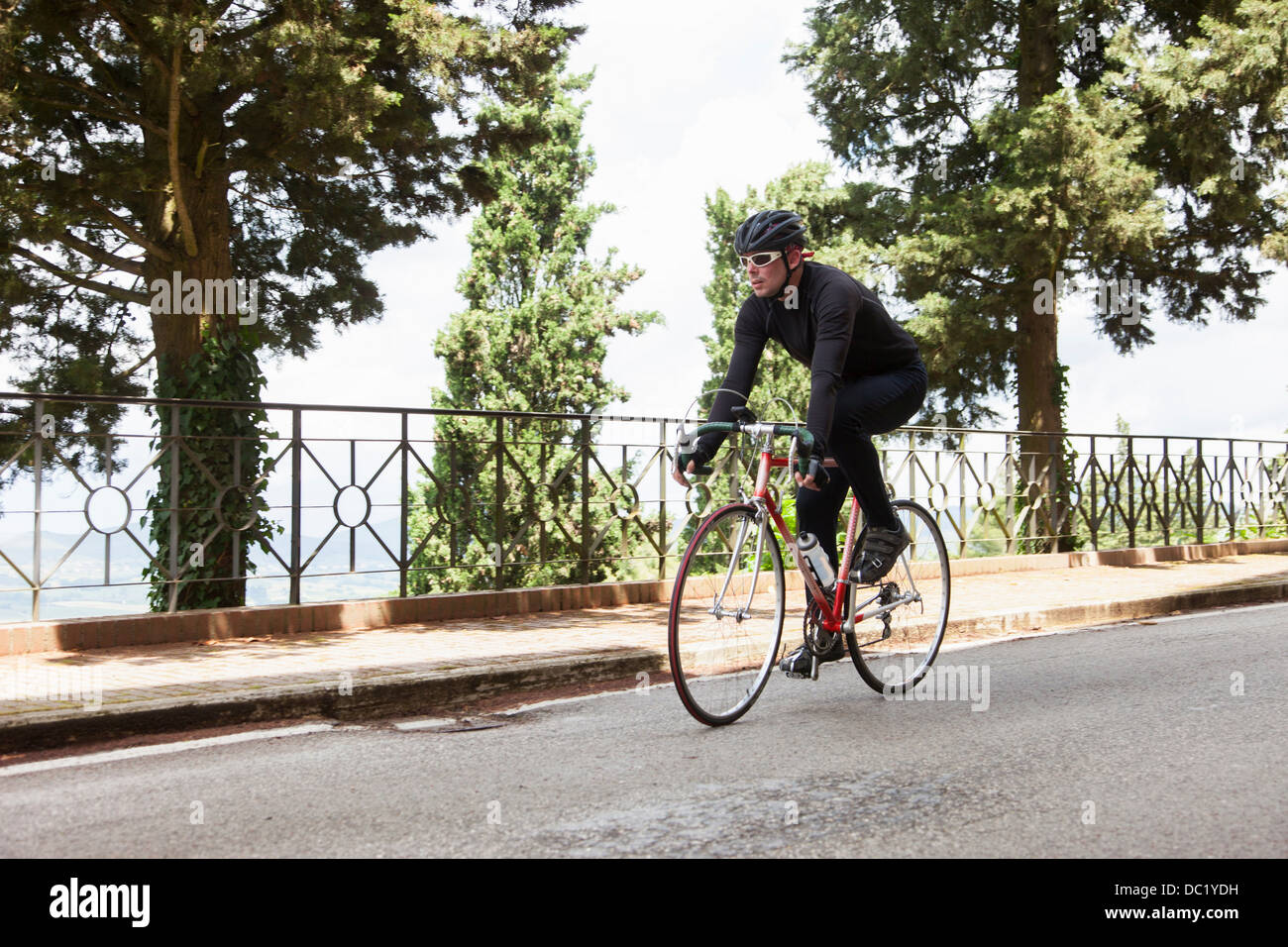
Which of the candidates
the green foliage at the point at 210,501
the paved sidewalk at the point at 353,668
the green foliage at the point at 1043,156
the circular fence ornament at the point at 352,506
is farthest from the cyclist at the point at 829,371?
the green foliage at the point at 1043,156

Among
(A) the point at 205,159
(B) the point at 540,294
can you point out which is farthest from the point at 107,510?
(B) the point at 540,294

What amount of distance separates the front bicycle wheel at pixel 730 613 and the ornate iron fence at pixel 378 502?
222 cm

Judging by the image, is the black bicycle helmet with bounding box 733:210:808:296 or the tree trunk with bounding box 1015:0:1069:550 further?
the tree trunk with bounding box 1015:0:1069:550

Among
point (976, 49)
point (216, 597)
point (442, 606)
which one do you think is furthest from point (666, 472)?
point (976, 49)

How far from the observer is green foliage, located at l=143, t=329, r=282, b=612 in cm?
879

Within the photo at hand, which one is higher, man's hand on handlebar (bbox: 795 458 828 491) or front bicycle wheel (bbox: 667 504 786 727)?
man's hand on handlebar (bbox: 795 458 828 491)

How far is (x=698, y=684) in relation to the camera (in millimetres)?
5203

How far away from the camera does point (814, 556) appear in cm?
550

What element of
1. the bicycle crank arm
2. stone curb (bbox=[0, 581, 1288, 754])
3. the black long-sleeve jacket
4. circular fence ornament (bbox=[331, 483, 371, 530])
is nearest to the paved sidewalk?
stone curb (bbox=[0, 581, 1288, 754])

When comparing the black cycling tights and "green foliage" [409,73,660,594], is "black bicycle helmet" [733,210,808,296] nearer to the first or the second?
the black cycling tights

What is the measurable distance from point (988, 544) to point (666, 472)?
5.44 metres

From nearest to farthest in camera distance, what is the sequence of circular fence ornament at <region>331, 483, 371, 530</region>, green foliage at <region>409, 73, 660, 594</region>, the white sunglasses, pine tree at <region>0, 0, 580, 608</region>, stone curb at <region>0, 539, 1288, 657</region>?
the white sunglasses < stone curb at <region>0, 539, 1288, 657</region> < circular fence ornament at <region>331, 483, 371, 530</region> < pine tree at <region>0, 0, 580, 608</region> < green foliage at <region>409, 73, 660, 594</region>

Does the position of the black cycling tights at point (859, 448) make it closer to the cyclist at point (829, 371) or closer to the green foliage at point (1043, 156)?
the cyclist at point (829, 371)

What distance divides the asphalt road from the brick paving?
2.64 ft
